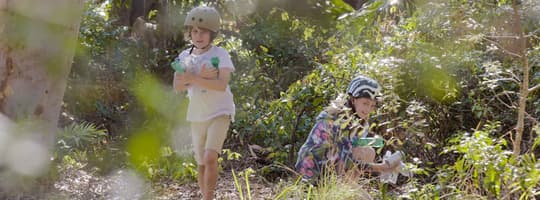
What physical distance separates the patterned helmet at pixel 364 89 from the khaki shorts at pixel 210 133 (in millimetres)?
801

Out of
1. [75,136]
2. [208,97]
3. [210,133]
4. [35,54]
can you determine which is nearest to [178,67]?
[208,97]

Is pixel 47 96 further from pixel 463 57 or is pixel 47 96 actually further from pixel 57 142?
pixel 463 57

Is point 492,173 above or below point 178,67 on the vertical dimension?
below

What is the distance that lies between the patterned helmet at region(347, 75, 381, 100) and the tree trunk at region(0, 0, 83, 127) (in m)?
1.91

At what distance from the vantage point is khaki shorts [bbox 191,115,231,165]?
16.1 ft

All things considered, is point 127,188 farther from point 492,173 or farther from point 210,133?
point 492,173

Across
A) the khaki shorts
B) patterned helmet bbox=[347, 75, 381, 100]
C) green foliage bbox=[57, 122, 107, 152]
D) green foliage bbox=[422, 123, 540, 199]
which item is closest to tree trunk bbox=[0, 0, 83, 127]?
green foliage bbox=[57, 122, 107, 152]

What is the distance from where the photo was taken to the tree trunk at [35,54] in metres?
5.22

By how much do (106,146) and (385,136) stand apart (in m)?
2.71

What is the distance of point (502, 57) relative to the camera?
6023mm

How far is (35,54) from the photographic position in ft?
17.7

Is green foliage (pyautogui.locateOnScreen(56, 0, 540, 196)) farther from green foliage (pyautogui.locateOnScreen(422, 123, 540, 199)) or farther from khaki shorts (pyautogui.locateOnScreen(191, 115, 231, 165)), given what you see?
khaki shorts (pyautogui.locateOnScreen(191, 115, 231, 165))

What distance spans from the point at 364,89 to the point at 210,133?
3.18 ft

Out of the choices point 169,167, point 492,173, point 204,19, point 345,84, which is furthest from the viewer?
point 169,167
